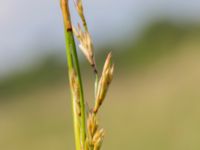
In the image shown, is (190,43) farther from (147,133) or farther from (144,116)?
(147,133)

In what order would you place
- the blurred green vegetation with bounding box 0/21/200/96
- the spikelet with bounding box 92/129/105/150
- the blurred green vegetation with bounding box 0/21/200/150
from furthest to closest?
1. the blurred green vegetation with bounding box 0/21/200/96
2. the blurred green vegetation with bounding box 0/21/200/150
3. the spikelet with bounding box 92/129/105/150

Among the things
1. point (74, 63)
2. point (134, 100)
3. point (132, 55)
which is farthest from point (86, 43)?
point (132, 55)

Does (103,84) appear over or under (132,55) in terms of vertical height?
over

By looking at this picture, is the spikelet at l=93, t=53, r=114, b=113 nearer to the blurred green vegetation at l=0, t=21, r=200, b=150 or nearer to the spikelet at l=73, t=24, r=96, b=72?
the spikelet at l=73, t=24, r=96, b=72

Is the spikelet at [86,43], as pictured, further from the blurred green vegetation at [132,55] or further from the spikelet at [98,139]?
the blurred green vegetation at [132,55]

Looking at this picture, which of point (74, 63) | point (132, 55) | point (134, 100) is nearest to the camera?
point (74, 63)

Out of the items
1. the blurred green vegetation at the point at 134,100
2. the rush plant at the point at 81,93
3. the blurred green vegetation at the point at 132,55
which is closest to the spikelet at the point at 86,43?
the rush plant at the point at 81,93

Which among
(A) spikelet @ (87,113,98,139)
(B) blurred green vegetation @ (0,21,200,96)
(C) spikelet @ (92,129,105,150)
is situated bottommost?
(B) blurred green vegetation @ (0,21,200,96)

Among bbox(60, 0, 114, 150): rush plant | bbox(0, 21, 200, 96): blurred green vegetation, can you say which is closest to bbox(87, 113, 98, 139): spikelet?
bbox(60, 0, 114, 150): rush plant

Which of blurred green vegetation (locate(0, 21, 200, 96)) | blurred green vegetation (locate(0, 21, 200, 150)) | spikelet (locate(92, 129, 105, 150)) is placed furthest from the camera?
blurred green vegetation (locate(0, 21, 200, 96))

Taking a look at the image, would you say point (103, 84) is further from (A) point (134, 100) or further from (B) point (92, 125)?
(A) point (134, 100)
